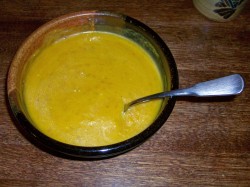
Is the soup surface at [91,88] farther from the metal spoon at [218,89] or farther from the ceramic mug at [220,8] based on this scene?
the ceramic mug at [220,8]

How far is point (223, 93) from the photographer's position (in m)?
0.75

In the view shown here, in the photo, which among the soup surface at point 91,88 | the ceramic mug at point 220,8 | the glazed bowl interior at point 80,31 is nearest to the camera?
the glazed bowl interior at point 80,31

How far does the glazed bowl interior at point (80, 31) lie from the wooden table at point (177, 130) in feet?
0.22

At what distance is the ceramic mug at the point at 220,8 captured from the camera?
3.45 feet

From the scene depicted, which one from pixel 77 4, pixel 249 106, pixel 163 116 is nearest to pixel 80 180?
pixel 163 116

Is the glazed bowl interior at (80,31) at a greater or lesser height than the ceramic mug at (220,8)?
greater

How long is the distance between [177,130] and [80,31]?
1.33 feet

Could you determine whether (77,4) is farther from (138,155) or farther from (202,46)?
(138,155)

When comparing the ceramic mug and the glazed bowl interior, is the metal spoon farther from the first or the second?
the ceramic mug

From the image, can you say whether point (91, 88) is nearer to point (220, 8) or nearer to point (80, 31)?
point (80, 31)

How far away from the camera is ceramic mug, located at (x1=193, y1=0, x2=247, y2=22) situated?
1052 mm

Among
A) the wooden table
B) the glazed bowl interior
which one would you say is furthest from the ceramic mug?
the glazed bowl interior

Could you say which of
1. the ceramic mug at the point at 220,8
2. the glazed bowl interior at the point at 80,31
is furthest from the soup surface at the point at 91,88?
the ceramic mug at the point at 220,8

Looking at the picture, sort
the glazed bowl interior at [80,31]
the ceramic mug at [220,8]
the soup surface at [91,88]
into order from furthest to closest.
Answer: the ceramic mug at [220,8] → the soup surface at [91,88] → the glazed bowl interior at [80,31]
